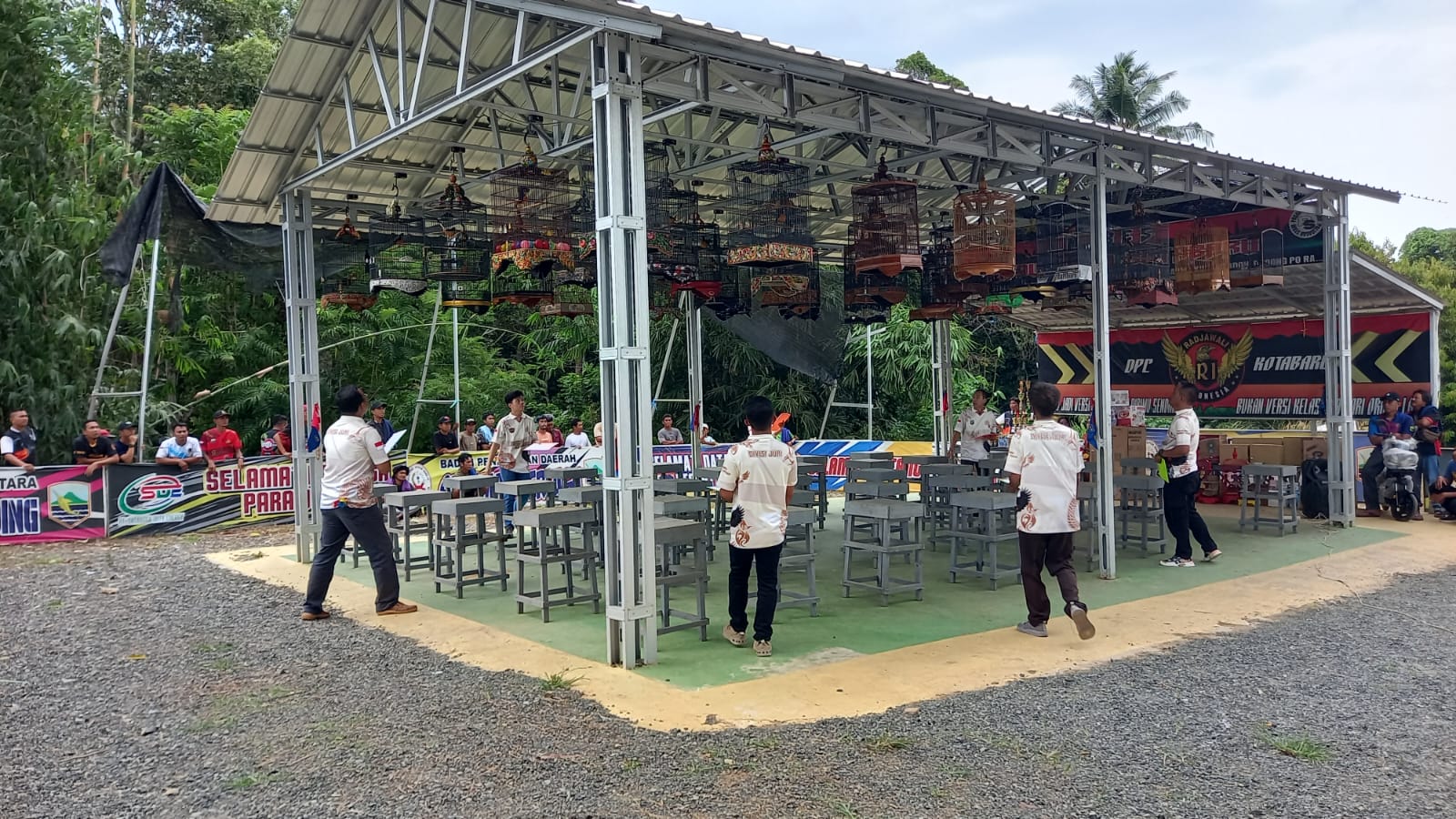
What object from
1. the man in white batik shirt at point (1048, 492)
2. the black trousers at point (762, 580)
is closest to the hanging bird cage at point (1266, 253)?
the man in white batik shirt at point (1048, 492)

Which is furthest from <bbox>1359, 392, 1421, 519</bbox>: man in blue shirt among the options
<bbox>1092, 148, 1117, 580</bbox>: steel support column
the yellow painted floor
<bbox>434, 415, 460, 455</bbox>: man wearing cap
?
<bbox>434, 415, 460, 455</bbox>: man wearing cap

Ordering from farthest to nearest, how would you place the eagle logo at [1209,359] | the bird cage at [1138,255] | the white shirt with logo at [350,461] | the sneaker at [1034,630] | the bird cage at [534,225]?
the eagle logo at [1209,359] < the bird cage at [1138,255] < the bird cage at [534,225] < the white shirt with logo at [350,461] < the sneaker at [1034,630]

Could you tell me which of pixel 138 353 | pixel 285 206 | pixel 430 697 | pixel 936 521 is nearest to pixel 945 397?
pixel 936 521

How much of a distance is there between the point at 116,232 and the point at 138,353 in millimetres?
6427

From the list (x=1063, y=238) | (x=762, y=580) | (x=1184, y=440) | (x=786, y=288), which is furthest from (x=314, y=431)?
(x=1184, y=440)

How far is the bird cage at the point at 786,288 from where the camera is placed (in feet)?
32.7

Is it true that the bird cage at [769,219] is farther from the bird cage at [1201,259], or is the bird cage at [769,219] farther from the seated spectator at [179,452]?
the seated spectator at [179,452]

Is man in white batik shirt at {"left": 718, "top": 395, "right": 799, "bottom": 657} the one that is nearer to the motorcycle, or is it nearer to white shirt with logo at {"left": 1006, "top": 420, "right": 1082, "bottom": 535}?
white shirt with logo at {"left": 1006, "top": 420, "right": 1082, "bottom": 535}

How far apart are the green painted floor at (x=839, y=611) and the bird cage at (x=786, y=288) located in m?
2.60

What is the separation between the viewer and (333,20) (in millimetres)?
8133

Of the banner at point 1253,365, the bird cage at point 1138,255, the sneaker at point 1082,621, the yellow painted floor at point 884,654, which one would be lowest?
the yellow painted floor at point 884,654

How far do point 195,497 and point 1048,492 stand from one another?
1070 centimetres

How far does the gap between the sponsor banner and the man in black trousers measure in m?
6.05

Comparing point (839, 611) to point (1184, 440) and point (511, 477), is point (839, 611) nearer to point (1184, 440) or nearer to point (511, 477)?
point (1184, 440)
